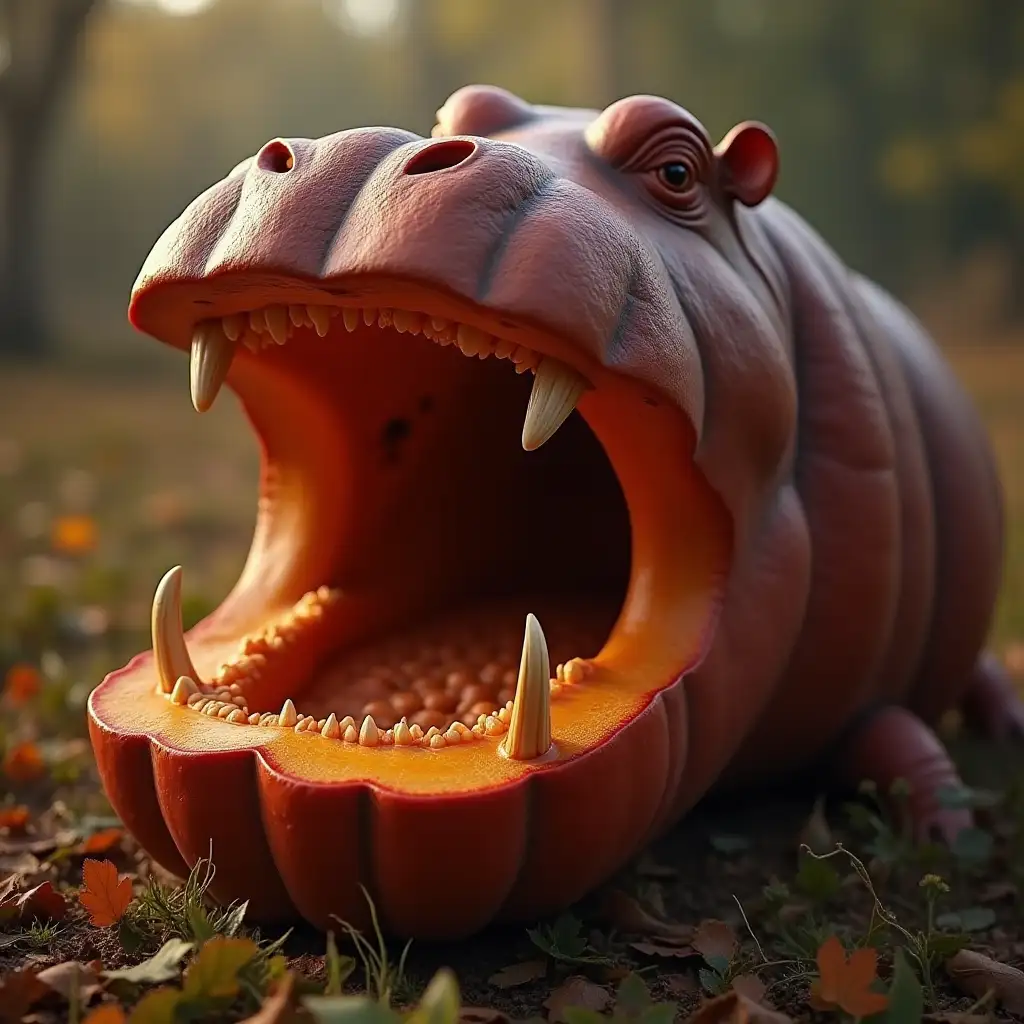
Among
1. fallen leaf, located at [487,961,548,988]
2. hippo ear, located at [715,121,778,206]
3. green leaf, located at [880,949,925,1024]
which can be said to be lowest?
fallen leaf, located at [487,961,548,988]

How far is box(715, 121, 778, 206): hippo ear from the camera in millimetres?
1923

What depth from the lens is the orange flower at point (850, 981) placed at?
1.39 meters

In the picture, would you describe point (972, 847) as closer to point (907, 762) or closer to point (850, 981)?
point (907, 762)

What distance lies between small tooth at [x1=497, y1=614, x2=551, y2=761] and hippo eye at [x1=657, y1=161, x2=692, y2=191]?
0.71 metres

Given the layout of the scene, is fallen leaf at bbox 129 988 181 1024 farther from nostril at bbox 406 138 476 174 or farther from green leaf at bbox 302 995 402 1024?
nostril at bbox 406 138 476 174

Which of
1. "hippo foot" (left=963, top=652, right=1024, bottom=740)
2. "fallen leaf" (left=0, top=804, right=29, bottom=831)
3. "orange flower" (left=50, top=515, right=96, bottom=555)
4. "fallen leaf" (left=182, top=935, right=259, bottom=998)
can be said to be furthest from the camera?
"orange flower" (left=50, top=515, right=96, bottom=555)

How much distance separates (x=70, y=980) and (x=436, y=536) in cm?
105

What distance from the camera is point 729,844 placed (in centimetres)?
209

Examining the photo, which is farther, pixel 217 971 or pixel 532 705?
pixel 532 705

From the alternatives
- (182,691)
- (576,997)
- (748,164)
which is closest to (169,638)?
(182,691)

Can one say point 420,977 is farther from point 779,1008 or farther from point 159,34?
point 159,34

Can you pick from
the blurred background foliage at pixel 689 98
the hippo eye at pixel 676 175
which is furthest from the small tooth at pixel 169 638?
the blurred background foliage at pixel 689 98

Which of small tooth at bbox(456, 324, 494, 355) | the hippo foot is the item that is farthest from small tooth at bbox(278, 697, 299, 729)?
the hippo foot

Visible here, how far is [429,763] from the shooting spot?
1.49 meters
